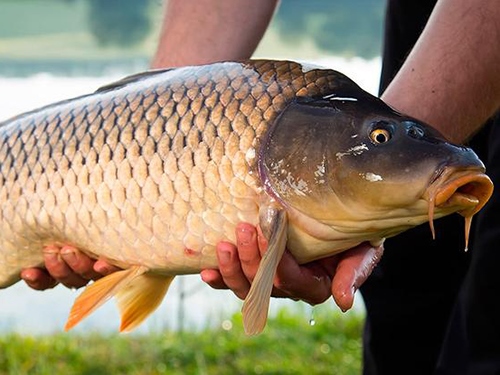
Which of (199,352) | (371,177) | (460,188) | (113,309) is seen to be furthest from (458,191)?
(113,309)

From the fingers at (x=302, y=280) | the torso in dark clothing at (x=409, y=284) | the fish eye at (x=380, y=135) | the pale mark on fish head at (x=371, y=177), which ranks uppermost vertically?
the fish eye at (x=380, y=135)

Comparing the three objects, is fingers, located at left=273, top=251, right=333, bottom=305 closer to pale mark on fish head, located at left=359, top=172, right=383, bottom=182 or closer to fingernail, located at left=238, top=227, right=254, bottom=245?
fingernail, located at left=238, top=227, right=254, bottom=245

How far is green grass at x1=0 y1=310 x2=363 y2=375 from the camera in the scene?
3215 millimetres

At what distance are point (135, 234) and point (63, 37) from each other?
8.22m

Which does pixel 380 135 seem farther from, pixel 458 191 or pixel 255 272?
pixel 255 272

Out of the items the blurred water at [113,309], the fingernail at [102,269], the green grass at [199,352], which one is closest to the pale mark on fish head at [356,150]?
the fingernail at [102,269]

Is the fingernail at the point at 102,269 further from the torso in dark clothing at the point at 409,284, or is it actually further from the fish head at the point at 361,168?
the torso in dark clothing at the point at 409,284

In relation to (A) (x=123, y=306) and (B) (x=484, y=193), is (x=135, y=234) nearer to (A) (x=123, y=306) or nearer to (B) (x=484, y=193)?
(A) (x=123, y=306)

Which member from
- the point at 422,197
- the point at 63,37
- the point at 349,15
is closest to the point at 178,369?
the point at 422,197

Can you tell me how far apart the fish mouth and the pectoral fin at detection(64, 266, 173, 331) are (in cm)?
47

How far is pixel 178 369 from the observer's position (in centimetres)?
324

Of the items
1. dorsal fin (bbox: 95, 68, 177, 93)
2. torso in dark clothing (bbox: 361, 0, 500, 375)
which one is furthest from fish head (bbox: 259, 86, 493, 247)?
torso in dark clothing (bbox: 361, 0, 500, 375)

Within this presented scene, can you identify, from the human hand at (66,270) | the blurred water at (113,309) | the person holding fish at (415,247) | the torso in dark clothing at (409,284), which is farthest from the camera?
the blurred water at (113,309)

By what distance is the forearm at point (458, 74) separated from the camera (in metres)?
1.64
